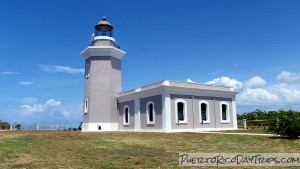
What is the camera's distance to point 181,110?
24.0 meters

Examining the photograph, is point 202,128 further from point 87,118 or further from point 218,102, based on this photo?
point 87,118

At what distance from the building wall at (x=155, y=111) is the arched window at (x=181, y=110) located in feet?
5.32

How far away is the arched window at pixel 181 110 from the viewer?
23547 mm

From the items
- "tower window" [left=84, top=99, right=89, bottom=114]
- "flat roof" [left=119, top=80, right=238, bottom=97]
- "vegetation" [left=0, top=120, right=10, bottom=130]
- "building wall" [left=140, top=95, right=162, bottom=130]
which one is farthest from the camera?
"vegetation" [left=0, top=120, right=10, bottom=130]

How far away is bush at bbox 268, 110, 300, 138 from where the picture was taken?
43.4 feet

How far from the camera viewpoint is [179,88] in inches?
927

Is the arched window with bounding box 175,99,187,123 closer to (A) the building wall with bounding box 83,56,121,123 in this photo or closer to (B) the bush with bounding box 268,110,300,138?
(A) the building wall with bounding box 83,56,121,123

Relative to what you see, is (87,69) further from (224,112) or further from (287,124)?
(287,124)

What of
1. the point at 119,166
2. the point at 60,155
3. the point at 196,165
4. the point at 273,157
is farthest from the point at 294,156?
the point at 60,155

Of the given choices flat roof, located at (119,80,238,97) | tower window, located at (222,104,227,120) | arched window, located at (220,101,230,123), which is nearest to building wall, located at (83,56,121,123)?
flat roof, located at (119,80,238,97)

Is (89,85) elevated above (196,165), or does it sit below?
above

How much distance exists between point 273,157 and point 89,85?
73.5 ft

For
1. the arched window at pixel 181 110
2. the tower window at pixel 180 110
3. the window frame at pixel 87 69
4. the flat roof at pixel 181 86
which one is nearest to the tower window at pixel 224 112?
the flat roof at pixel 181 86

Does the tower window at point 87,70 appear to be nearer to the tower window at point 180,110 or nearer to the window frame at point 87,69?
the window frame at point 87,69
